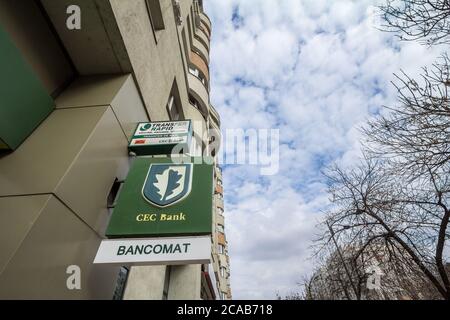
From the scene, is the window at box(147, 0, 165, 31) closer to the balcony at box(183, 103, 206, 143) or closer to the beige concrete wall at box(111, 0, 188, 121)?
the beige concrete wall at box(111, 0, 188, 121)

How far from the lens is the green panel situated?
3.36m

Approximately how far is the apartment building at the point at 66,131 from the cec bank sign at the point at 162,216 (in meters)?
0.59

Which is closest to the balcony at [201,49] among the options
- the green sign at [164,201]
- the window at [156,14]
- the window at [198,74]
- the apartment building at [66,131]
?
the window at [198,74]

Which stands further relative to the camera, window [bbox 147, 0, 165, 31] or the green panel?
window [bbox 147, 0, 165, 31]

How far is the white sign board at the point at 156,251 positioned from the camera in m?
2.98

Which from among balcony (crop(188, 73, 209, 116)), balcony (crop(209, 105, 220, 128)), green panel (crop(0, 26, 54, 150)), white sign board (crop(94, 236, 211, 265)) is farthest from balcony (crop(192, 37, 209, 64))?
white sign board (crop(94, 236, 211, 265))

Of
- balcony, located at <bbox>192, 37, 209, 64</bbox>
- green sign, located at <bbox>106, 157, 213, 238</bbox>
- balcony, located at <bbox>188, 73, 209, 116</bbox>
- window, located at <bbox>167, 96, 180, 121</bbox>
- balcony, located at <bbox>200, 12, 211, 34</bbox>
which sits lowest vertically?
green sign, located at <bbox>106, 157, 213, 238</bbox>

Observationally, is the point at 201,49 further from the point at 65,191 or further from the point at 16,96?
the point at 65,191

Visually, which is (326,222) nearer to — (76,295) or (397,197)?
(397,197)

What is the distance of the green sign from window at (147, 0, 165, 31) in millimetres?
4650

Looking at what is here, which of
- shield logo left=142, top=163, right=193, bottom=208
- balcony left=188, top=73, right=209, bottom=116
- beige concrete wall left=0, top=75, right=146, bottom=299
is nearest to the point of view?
beige concrete wall left=0, top=75, right=146, bottom=299

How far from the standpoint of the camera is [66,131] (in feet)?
13.3

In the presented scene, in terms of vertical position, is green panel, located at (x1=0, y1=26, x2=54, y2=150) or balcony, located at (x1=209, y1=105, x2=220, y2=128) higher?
balcony, located at (x1=209, y1=105, x2=220, y2=128)
